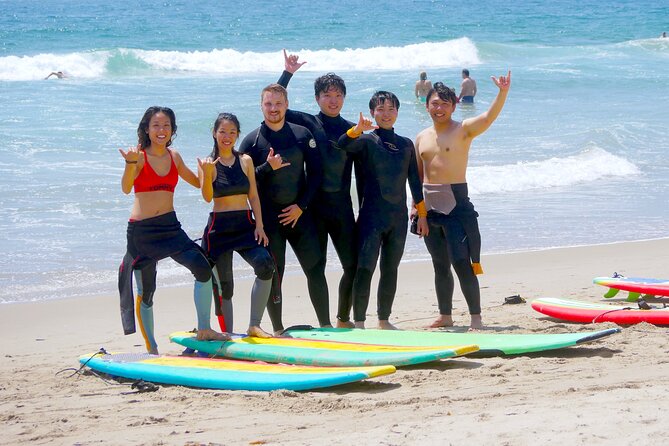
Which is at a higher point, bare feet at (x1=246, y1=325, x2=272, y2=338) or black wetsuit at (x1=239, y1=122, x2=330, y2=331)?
black wetsuit at (x1=239, y1=122, x2=330, y2=331)

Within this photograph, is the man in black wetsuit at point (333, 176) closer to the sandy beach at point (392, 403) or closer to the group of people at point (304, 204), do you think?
the group of people at point (304, 204)

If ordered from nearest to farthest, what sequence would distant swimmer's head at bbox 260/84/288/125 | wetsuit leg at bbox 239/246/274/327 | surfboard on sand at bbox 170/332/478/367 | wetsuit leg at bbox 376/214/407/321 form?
1. surfboard on sand at bbox 170/332/478/367
2. wetsuit leg at bbox 239/246/274/327
3. distant swimmer's head at bbox 260/84/288/125
4. wetsuit leg at bbox 376/214/407/321

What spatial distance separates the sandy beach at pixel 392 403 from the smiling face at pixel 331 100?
5.85ft

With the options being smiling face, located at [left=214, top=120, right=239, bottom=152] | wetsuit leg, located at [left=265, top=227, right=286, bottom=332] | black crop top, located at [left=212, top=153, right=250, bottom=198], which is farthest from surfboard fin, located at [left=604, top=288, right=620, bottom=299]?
smiling face, located at [left=214, top=120, right=239, bottom=152]

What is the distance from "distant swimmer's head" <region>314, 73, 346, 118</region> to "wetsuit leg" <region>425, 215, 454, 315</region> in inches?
41.0

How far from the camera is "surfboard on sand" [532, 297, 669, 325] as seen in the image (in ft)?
22.6

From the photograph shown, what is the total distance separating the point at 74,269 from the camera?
9656 mm

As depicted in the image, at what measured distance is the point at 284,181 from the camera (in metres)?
6.69

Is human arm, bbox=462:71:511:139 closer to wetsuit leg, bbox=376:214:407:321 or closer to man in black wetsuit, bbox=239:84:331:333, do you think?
wetsuit leg, bbox=376:214:407:321

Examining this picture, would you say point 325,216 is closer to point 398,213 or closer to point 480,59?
point 398,213

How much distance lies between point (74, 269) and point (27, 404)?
4301 millimetres

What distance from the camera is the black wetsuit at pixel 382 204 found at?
695cm

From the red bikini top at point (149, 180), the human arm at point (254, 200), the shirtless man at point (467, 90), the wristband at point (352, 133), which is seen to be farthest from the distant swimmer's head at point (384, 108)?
the shirtless man at point (467, 90)

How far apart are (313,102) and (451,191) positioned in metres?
15.6
